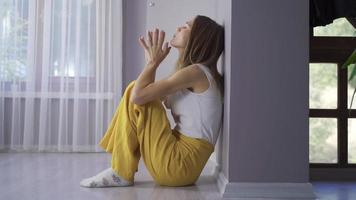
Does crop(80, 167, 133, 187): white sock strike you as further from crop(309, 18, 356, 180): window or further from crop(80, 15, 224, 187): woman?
crop(309, 18, 356, 180): window

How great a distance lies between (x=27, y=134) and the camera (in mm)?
3400

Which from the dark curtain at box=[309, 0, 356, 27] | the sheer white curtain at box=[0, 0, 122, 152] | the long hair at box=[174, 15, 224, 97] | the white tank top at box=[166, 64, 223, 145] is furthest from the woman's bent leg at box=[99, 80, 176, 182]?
the sheer white curtain at box=[0, 0, 122, 152]

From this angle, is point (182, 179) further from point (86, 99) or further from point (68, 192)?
point (86, 99)

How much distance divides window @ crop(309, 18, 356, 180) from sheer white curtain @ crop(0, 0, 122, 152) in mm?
1645

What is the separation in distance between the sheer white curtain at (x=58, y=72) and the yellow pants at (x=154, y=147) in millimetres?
1548

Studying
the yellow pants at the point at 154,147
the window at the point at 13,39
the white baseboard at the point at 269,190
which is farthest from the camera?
the window at the point at 13,39

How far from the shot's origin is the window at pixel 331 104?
2463 millimetres

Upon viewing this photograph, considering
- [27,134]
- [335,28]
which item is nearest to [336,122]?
[335,28]

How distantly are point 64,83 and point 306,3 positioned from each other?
2.28 metres

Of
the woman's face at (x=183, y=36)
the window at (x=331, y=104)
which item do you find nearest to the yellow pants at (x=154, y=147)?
the woman's face at (x=183, y=36)

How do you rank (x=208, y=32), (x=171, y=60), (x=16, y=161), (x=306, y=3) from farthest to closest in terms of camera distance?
(x=171, y=60) → (x=16, y=161) → (x=208, y=32) → (x=306, y=3)

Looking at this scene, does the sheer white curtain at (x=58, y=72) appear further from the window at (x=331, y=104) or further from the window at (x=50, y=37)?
the window at (x=331, y=104)

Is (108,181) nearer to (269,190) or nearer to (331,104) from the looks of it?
(269,190)

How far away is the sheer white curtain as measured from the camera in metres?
3.40
